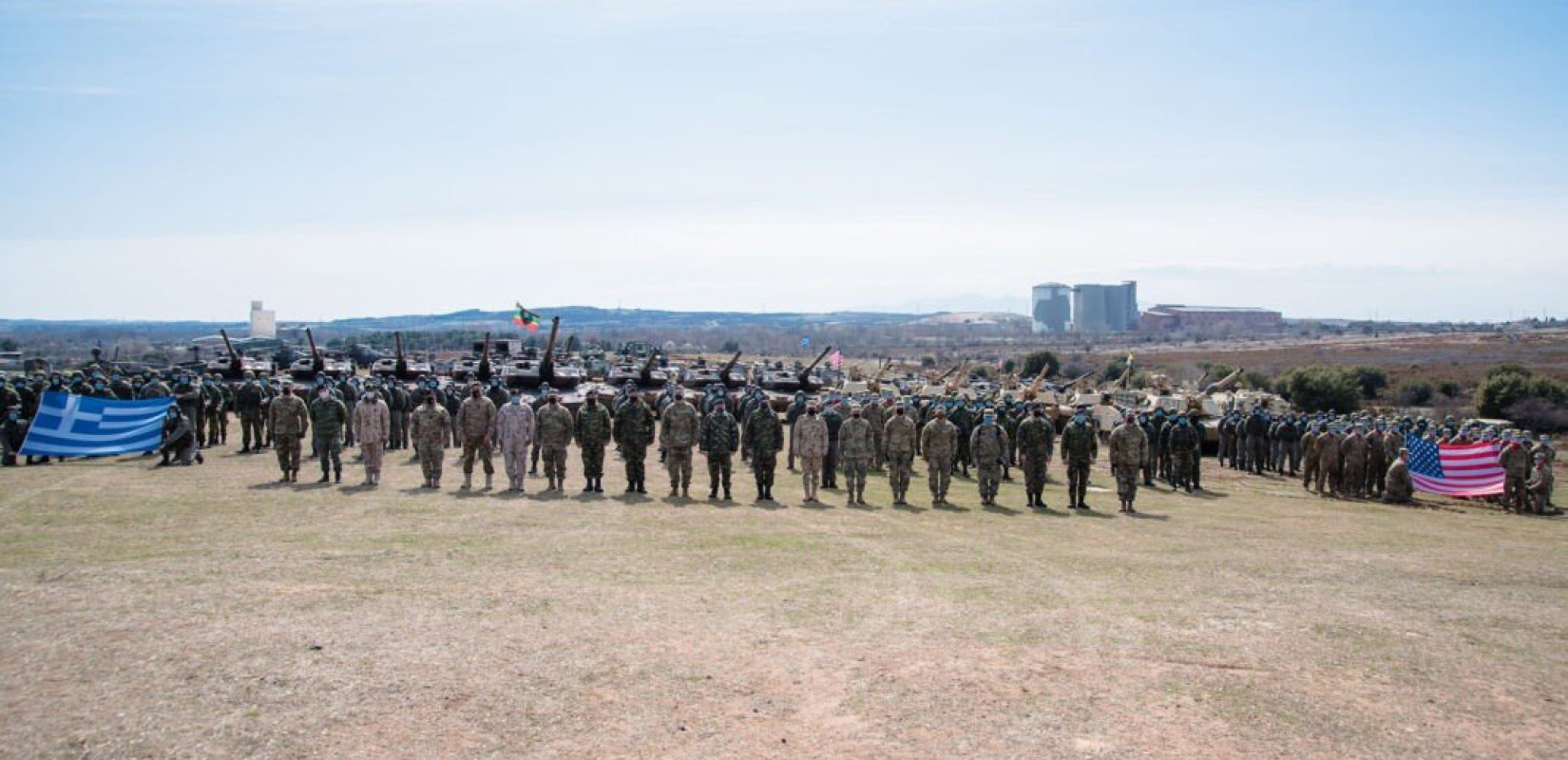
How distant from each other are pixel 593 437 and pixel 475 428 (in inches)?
78.1

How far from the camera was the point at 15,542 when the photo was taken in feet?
41.4

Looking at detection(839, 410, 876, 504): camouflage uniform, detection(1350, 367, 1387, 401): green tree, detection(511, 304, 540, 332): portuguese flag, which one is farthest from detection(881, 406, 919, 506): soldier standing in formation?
detection(1350, 367, 1387, 401): green tree

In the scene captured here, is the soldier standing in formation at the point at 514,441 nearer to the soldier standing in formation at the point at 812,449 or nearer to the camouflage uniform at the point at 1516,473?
the soldier standing in formation at the point at 812,449

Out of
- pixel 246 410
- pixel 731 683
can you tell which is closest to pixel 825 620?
pixel 731 683

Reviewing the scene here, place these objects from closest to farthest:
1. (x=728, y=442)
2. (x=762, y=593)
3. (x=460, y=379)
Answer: (x=762, y=593), (x=728, y=442), (x=460, y=379)

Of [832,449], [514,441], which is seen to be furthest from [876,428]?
[514,441]

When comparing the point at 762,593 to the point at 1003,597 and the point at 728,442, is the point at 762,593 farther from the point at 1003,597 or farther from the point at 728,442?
the point at 728,442

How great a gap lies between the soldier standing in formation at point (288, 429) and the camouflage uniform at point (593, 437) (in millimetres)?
4548

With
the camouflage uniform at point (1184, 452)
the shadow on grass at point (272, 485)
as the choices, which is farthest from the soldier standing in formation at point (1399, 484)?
the shadow on grass at point (272, 485)

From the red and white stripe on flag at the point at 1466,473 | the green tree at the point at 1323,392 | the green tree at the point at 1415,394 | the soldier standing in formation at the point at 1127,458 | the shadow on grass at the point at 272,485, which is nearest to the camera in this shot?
the shadow on grass at the point at 272,485

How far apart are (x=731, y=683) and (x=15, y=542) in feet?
29.4

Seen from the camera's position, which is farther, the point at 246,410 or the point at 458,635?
the point at 246,410

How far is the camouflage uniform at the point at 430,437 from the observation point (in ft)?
62.4

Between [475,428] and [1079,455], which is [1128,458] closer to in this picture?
[1079,455]
